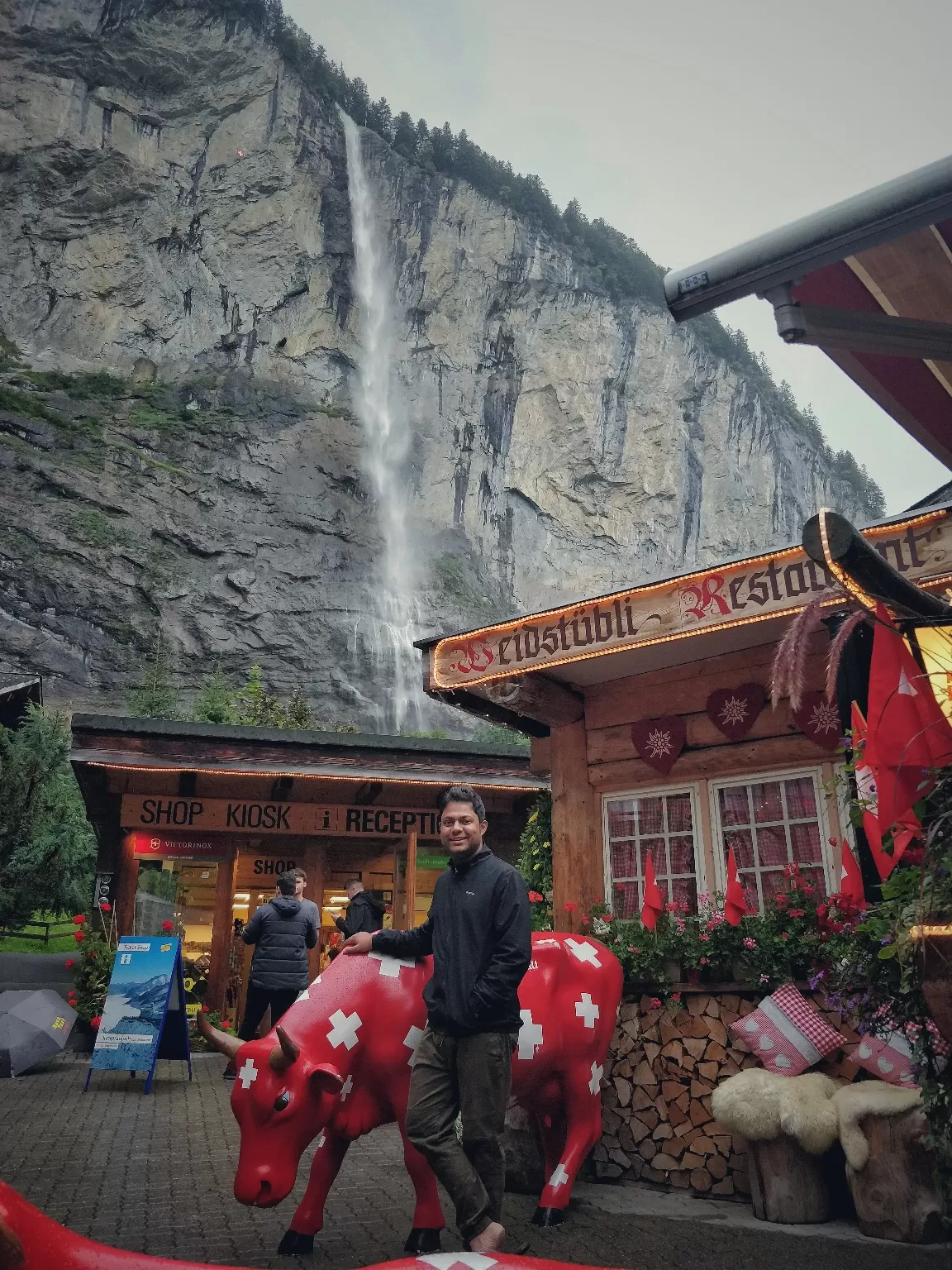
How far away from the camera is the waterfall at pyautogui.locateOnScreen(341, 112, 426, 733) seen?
49.2 meters

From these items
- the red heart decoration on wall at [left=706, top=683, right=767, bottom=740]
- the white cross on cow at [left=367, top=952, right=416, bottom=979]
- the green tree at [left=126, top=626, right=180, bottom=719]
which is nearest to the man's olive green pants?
the white cross on cow at [left=367, top=952, right=416, bottom=979]

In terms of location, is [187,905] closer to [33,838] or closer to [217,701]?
[33,838]

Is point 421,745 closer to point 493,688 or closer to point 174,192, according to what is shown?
point 493,688

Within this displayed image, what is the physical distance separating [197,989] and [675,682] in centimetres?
1009

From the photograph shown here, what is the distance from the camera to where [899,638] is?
3178 mm

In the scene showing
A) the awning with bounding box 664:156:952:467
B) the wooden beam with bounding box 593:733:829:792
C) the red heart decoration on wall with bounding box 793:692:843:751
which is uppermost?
the awning with bounding box 664:156:952:467

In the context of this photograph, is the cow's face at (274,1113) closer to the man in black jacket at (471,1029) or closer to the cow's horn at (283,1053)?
the cow's horn at (283,1053)

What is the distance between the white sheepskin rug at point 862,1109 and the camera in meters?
4.14

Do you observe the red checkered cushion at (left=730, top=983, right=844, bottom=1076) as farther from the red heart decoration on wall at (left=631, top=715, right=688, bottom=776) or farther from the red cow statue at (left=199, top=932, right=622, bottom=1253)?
the red heart decoration on wall at (left=631, top=715, right=688, bottom=776)

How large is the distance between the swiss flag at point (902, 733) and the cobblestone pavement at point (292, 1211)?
2.27m

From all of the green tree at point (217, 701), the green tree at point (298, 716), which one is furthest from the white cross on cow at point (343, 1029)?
the green tree at point (298, 716)

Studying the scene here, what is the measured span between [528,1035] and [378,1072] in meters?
0.91

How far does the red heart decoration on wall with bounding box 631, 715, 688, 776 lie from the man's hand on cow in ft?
12.3

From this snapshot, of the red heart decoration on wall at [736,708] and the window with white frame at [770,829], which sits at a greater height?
the red heart decoration on wall at [736,708]
